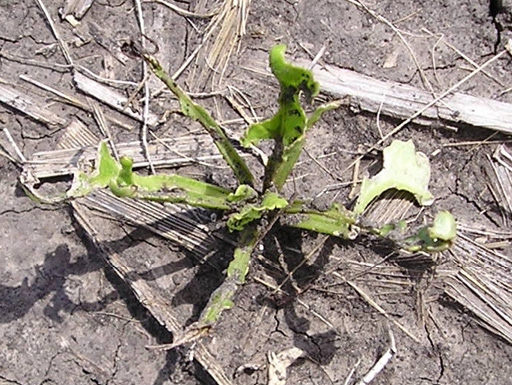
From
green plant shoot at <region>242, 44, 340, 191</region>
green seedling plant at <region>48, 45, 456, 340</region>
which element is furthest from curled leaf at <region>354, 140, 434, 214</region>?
green plant shoot at <region>242, 44, 340, 191</region>

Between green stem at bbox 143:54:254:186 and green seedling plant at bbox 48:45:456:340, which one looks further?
green stem at bbox 143:54:254:186

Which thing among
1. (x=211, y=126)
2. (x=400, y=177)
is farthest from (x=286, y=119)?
(x=400, y=177)

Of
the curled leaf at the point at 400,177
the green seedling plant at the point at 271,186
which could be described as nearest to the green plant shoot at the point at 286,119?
the green seedling plant at the point at 271,186

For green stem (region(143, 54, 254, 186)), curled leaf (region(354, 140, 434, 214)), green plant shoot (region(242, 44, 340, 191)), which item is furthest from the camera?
curled leaf (region(354, 140, 434, 214))

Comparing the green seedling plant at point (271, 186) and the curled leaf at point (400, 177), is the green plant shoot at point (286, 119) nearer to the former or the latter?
the green seedling plant at point (271, 186)

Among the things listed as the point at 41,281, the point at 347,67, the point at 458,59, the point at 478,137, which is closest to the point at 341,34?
the point at 347,67

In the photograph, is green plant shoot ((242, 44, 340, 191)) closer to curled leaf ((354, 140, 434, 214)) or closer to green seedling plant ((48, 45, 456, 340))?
green seedling plant ((48, 45, 456, 340))

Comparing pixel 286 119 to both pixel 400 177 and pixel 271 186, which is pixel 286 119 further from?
pixel 400 177

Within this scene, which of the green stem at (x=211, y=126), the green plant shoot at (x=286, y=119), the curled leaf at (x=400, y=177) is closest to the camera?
the green plant shoot at (x=286, y=119)

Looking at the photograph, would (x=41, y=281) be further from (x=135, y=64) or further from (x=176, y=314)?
(x=135, y=64)
